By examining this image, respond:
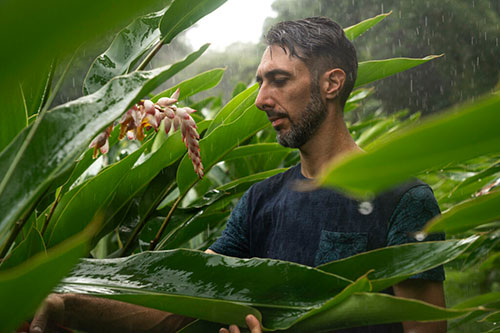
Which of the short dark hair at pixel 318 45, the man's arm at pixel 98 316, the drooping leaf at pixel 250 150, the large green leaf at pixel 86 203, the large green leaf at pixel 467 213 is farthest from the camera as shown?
the short dark hair at pixel 318 45

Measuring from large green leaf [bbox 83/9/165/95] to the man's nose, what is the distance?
28 cm

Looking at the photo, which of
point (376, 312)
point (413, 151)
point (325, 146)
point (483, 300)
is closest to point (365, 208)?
point (325, 146)

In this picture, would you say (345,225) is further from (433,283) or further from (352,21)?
(352,21)

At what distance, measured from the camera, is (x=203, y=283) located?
54cm

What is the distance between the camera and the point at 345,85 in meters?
1.25

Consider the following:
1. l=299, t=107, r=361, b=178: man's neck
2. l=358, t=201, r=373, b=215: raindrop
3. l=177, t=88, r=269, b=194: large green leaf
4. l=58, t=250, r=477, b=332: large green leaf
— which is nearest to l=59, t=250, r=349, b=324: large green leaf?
l=58, t=250, r=477, b=332: large green leaf

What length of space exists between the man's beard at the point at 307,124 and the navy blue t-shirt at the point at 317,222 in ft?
0.34

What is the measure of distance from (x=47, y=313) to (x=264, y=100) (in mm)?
593

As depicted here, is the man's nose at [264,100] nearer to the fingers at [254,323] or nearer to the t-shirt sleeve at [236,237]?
the t-shirt sleeve at [236,237]

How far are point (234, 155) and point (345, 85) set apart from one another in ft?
1.10

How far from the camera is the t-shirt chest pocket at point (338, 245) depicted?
1041mm

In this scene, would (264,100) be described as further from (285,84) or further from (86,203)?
(86,203)

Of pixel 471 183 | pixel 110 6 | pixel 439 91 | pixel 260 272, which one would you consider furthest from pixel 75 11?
pixel 439 91

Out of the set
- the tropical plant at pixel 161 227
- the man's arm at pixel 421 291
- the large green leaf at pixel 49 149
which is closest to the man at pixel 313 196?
the man's arm at pixel 421 291
